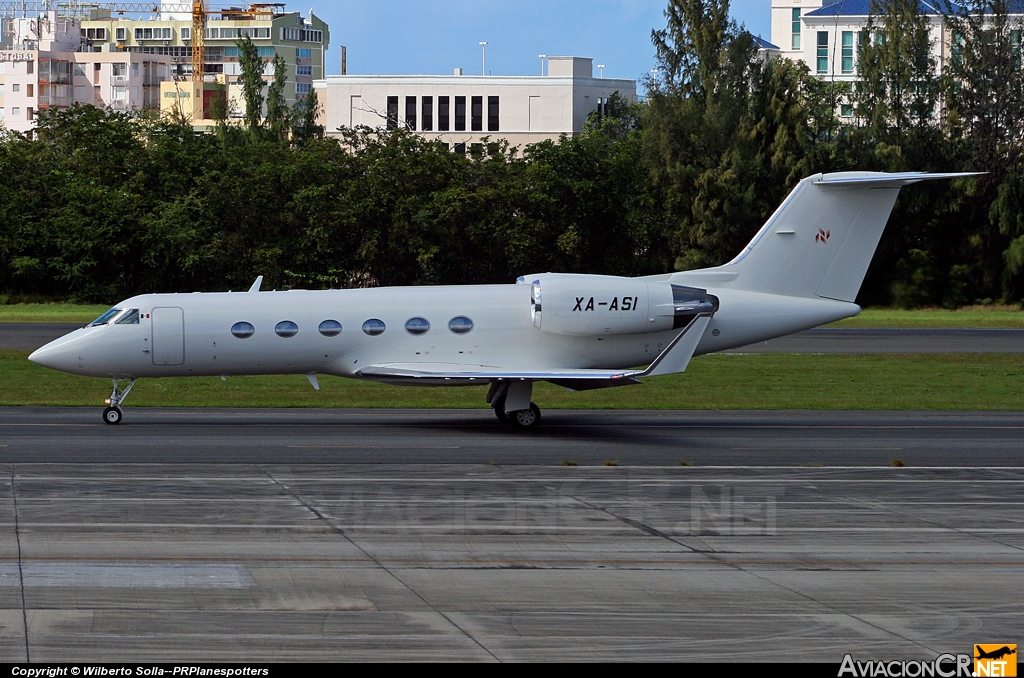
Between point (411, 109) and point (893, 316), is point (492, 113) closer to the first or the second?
point (411, 109)

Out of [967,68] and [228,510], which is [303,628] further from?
[967,68]

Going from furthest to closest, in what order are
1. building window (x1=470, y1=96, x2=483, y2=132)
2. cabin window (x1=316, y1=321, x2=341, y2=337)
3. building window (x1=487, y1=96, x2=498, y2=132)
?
building window (x1=470, y1=96, x2=483, y2=132) < building window (x1=487, y1=96, x2=498, y2=132) < cabin window (x1=316, y1=321, x2=341, y2=337)

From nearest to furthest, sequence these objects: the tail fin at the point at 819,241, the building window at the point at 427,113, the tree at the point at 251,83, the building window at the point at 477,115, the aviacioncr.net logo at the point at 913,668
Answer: the aviacioncr.net logo at the point at 913,668
the tail fin at the point at 819,241
the tree at the point at 251,83
the building window at the point at 427,113
the building window at the point at 477,115

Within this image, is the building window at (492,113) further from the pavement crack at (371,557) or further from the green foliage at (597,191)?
the pavement crack at (371,557)

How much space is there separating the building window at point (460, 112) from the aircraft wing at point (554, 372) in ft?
304

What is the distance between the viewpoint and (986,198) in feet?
244

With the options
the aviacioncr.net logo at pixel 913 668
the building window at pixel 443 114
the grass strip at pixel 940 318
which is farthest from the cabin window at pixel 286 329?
the building window at pixel 443 114

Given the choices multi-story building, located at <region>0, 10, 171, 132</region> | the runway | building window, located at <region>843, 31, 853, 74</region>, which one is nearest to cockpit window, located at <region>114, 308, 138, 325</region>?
the runway

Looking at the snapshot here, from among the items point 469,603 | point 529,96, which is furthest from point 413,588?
point 529,96

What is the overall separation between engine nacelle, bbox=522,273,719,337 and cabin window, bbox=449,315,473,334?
4.17 ft

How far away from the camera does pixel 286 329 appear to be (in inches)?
992

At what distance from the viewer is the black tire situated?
26125 mm

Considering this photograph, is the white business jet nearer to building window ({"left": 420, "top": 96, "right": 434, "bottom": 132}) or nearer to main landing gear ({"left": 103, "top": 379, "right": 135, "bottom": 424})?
main landing gear ({"left": 103, "top": 379, "right": 135, "bottom": 424})

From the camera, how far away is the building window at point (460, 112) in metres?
116
